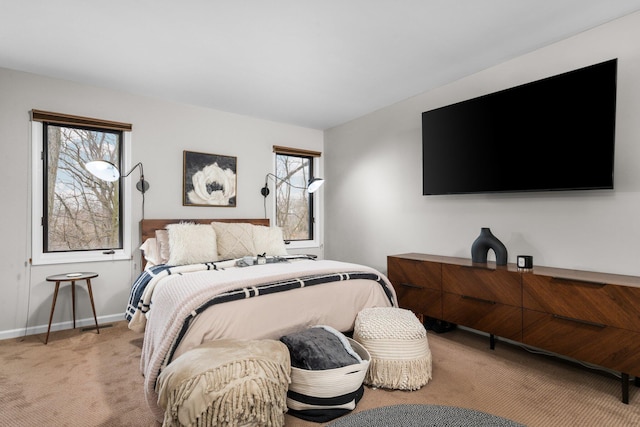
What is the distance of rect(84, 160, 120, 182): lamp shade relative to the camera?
3.02 metres

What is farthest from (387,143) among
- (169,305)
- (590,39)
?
(169,305)

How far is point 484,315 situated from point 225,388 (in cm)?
201

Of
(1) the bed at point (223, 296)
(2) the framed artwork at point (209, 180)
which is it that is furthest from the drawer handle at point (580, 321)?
(2) the framed artwork at point (209, 180)

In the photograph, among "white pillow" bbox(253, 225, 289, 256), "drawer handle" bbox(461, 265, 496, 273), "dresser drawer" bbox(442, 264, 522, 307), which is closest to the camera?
"dresser drawer" bbox(442, 264, 522, 307)

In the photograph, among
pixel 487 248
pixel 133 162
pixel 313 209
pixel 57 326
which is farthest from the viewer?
pixel 313 209

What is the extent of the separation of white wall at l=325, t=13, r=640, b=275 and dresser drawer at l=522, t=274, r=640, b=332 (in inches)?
17.5

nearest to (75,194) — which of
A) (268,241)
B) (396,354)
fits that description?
(268,241)

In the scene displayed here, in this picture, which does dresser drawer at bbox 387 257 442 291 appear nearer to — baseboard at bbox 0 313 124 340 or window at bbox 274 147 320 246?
window at bbox 274 147 320 246

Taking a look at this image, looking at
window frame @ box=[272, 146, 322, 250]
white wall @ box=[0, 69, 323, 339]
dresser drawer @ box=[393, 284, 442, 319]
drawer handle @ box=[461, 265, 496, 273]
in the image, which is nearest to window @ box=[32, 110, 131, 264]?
white wall @ box=[0, 69, 323, 339]

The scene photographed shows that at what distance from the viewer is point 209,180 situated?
3.97 metres

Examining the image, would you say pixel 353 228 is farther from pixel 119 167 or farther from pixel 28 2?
pixel 28 2

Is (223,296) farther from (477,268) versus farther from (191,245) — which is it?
(477,268)

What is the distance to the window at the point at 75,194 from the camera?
3.08 metres

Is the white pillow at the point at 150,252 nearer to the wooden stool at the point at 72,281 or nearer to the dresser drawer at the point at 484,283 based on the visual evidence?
the wooden stool at the point at 72,281
